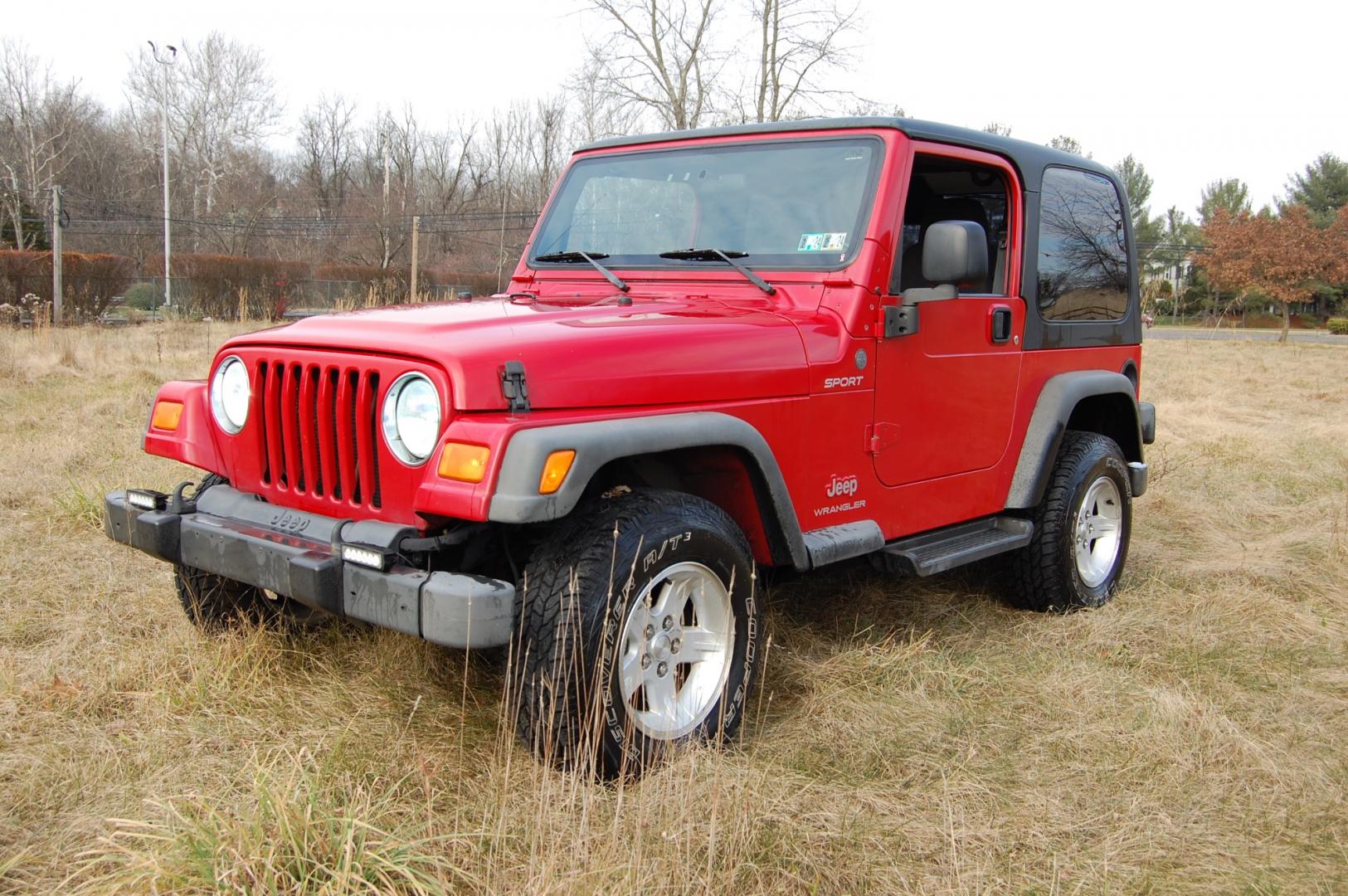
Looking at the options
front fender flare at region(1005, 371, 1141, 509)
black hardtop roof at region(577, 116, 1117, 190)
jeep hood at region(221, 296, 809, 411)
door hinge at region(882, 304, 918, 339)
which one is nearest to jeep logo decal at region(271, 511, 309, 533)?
jeep hood at region(221, 296, 809, 411)

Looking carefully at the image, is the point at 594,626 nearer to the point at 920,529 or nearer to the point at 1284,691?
the point at 920,529

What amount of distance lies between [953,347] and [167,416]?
9.21 ft

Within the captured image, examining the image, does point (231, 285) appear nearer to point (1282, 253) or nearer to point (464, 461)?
point (464, 461)

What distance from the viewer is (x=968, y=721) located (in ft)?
11.6

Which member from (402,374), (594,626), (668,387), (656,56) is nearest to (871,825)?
(594,626)

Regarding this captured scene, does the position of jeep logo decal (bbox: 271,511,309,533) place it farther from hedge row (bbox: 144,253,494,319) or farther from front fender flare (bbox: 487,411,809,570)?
hedge row (bbox: 144,253,494,319)

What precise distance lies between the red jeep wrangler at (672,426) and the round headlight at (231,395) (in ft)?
0.04

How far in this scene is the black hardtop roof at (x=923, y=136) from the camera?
12.6 ft

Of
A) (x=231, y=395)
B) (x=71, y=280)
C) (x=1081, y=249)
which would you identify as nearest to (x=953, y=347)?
(x=1081, y=249)

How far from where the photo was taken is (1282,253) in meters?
31.0

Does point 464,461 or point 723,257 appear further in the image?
point 723,257

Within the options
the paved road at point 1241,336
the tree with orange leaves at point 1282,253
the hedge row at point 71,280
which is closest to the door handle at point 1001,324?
the hedge row at point 71,280

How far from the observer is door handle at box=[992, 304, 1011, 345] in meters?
4.23

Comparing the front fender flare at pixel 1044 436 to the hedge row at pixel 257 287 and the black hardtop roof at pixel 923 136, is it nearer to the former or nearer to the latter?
the black hardtop roof at pixel 923 136
